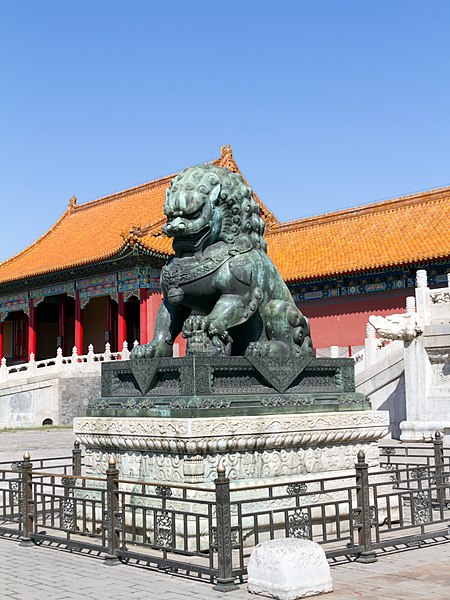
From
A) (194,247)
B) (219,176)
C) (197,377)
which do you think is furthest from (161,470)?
(219,176)

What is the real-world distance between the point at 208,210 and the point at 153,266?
19.8m

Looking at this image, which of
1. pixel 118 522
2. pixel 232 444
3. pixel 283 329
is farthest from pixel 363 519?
pixel 283 329

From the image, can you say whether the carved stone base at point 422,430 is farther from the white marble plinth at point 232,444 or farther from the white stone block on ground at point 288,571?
the white stone block on ground at point 288,571

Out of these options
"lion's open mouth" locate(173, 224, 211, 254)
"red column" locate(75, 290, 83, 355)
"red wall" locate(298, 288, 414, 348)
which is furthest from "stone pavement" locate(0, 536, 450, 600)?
"red column" locate(75, 290, 83, 355)

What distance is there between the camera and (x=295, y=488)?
6.17 meters

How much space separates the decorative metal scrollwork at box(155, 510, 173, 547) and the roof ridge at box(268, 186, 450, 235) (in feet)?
65.2

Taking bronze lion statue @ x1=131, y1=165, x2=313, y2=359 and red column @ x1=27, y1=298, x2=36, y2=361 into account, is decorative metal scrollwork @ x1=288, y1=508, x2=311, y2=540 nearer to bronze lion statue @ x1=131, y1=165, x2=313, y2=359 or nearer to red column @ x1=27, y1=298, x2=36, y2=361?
bronze lion statue @ x1=131, y1=165, x2=313, y2=359

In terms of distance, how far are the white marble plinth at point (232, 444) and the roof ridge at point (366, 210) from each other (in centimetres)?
1804

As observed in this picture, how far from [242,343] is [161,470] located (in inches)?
61.0

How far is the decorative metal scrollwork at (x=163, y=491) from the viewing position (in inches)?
228

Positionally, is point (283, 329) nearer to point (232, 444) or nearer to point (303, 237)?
point (232, 444)

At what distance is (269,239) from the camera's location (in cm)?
2817

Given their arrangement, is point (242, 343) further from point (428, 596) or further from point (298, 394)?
point (428, 596)

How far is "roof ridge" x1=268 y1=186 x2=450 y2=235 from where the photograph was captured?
2438 cm
